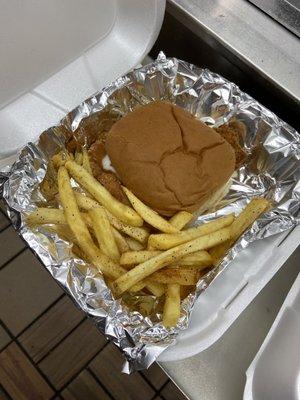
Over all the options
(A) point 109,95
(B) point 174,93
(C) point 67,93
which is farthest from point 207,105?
(C) point 67,93

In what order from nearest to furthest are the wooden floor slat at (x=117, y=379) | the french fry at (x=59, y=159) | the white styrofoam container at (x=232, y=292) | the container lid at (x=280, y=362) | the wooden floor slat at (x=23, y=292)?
the container lid at (x=280, y=362) < the white styrofoam container at (x=232, y=292) < the french fry at (x=59, y=159) < the wooden floor slat at (x=117, y=379) < the wooden floor slat at (x=23, y=292)

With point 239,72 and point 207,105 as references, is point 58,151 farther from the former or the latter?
point 239,72

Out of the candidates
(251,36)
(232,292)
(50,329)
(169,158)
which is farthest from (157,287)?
→ (50,329)

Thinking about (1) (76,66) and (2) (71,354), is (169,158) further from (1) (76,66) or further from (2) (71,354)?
(2) (71,354)

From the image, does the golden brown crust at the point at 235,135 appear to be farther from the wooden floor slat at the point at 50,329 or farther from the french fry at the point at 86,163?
the wooden floor slat at the point at 50,329

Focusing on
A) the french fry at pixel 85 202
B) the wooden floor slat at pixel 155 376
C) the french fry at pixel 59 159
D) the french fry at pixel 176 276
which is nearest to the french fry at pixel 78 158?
the french fry at pixel 59 159

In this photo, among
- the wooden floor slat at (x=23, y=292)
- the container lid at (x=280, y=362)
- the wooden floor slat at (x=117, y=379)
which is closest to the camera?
the container lid at (x=280, y=362)
